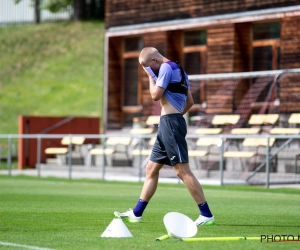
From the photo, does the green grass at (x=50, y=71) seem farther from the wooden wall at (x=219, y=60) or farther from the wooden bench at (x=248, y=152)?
the wooden bench at (x=248, y=152)

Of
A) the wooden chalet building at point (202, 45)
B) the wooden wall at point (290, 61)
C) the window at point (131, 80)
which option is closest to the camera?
the wooden wall at point (290, 61)

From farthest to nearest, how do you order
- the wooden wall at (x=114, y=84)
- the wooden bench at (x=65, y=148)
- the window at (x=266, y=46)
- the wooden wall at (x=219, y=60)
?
1. the wooden wall at (x=114, y=84)
2. the wooden wall at (x=219, y=60)
3. the window at (x=266, y=46)
4. the wooden bench at (x=65, y=148)

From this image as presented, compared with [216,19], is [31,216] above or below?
below

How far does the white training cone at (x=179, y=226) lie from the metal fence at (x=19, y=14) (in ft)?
164

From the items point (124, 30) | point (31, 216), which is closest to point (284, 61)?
point (124, 30)

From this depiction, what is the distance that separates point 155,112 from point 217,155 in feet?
19.4

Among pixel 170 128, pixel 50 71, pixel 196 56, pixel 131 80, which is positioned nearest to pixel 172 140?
pixel 170 128

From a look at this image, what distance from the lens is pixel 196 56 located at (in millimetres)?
30625

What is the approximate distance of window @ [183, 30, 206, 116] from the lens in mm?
30156

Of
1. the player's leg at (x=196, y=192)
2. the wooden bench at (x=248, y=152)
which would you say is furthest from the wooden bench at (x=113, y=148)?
the player's leg at (x=196, y=192)

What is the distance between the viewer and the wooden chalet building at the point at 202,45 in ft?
89.6

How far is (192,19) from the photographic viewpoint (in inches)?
1181

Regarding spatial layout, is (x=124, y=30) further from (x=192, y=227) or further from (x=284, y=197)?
(x=192, y=227)

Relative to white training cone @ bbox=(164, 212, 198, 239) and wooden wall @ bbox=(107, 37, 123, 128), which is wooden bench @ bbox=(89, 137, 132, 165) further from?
white training cone @ bbox=(164, 212, 198, 239)
